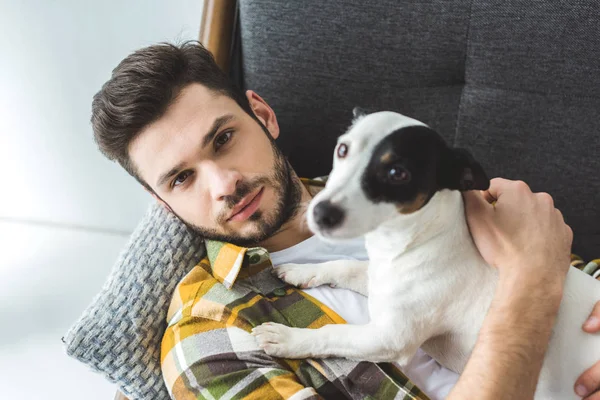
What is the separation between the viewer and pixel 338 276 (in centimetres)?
126

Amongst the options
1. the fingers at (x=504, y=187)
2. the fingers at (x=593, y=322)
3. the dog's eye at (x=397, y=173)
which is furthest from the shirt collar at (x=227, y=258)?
the fingers at (x=593, y=322)

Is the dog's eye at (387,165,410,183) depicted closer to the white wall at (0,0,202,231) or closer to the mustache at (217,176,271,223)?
the mustache at (217,176,271,223)

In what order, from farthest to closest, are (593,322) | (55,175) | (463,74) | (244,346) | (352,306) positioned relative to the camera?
(55,175)
(463,74)
(352,306)
(244,346)
(593,322)

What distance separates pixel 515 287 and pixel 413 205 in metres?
0.31

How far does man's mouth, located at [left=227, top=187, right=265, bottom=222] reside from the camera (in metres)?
1.30

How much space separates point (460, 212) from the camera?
111cm

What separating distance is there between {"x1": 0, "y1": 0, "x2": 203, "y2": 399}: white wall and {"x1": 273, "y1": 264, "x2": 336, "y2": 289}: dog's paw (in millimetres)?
975

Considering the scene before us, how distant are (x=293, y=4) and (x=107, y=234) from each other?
1.43 meters

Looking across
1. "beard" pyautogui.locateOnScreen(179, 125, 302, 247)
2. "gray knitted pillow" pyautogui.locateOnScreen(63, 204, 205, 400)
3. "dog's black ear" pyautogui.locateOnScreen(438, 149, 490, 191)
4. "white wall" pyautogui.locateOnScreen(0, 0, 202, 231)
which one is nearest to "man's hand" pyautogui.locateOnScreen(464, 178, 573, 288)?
"dog's black ear" pyautogui.locateOnScreen(438, 149, 490, 191)

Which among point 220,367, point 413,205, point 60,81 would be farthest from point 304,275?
point 60,81

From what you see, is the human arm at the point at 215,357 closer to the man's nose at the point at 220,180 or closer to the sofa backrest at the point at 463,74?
the man's nose at the point at 220,180

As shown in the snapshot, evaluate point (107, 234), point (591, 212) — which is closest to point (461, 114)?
point (591, 212)

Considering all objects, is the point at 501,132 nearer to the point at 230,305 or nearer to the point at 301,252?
the point at 301,252

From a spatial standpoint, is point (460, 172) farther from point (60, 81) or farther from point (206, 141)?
point (60, 81)
